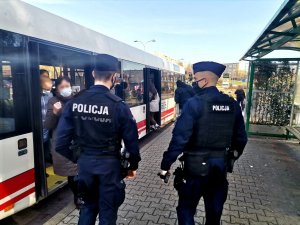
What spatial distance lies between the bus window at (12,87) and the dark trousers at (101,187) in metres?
1.22

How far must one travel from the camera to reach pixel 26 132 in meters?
3.43

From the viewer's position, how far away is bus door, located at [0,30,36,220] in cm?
311

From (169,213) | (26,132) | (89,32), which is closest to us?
(26,132)

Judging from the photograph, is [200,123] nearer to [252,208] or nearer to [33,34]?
[252,208]

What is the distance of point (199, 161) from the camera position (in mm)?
2709

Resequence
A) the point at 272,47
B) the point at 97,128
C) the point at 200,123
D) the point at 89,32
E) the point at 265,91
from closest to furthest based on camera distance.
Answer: the point at 97,128 → the point at 200,123 → the point at 89,32 → the point at 272,47 → the point at 265,91

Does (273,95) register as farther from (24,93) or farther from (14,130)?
(14,130)

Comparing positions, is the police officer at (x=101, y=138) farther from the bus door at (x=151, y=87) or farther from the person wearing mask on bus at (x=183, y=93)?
the person wearing mask on bus at (x=183, y=93)

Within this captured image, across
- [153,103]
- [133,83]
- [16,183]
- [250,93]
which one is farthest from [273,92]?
[16,183]

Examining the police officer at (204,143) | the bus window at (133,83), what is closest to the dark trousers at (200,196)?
the police officer at (204,143)

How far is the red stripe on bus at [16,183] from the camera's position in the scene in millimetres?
3102

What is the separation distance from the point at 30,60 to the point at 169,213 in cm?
283

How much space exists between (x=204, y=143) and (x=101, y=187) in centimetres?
111

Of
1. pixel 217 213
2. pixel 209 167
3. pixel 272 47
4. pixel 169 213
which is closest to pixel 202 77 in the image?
pixel 209 167
